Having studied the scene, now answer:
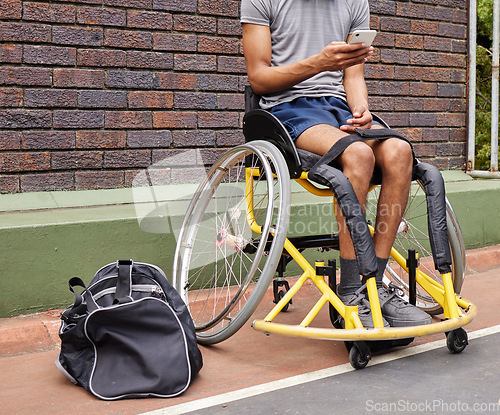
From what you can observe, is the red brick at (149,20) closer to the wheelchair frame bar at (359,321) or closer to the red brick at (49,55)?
the red brick at (49,55)

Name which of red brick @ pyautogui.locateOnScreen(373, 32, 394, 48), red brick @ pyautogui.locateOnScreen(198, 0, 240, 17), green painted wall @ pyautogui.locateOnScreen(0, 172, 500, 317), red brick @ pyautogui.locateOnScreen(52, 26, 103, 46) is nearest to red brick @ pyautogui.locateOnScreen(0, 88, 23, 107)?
red brick @ pyautogui.locateOnScreen(52, 26, 103, 46)

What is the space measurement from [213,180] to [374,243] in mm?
984

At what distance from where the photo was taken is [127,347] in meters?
2.34

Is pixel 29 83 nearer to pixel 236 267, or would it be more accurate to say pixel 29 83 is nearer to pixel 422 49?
pixel 236 267

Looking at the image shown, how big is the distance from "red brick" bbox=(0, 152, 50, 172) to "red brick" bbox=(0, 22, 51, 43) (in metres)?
0.68

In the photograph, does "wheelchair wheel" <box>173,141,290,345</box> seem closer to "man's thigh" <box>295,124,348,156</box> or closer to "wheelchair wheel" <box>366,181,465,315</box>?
"man's thigh" <box>295,124,348,156</box>

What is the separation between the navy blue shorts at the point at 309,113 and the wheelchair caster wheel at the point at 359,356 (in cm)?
97

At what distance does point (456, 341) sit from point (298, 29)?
64.5 inches

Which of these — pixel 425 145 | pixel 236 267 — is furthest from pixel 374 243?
pixel 425 145

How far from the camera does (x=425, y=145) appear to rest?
5438 mm

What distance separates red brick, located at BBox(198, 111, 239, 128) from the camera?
4.32 m

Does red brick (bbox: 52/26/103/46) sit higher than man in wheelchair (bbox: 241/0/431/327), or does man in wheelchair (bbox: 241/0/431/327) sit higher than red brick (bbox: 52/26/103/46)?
red brick (bbox: 52/26/103/46)

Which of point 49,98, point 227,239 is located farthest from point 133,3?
point 227,239

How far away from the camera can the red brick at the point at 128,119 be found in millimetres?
3965
